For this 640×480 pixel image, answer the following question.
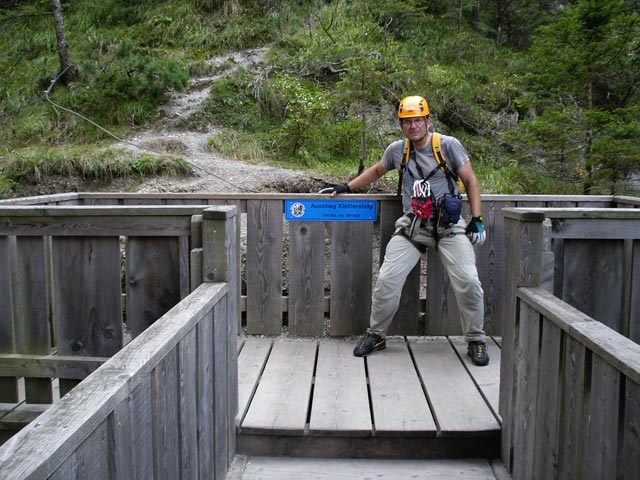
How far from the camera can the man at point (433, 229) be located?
418 centimetres

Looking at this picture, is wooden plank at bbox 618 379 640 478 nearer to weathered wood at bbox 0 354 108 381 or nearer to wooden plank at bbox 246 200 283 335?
weathered wood at bbox 0 354 108 381

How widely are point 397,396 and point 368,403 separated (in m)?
0.22

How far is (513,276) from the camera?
118 inches

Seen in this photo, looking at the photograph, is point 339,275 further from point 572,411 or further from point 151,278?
point 572,411

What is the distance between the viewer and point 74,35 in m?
16.3

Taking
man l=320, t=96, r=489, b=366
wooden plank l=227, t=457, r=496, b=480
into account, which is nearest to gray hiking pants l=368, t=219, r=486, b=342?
man l=320, t=96, r=489, b=366

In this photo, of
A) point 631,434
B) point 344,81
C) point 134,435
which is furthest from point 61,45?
point 631,434

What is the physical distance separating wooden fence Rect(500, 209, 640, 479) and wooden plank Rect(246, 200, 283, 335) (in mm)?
2250

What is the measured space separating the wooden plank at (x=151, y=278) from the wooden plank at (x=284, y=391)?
83 centimetres

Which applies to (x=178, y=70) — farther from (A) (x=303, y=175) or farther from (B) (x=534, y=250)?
(B) (x=534, y=250)

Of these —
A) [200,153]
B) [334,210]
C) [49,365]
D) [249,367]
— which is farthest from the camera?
[200,153]

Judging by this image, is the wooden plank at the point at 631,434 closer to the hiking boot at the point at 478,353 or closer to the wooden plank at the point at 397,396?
the wooden plank at the point at 397,396

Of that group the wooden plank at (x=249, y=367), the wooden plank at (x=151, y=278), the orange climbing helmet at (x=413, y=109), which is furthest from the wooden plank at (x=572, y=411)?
the orange climbing helmet at (x=413, y=109)

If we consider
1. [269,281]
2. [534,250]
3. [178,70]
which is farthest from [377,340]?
[178,70]
